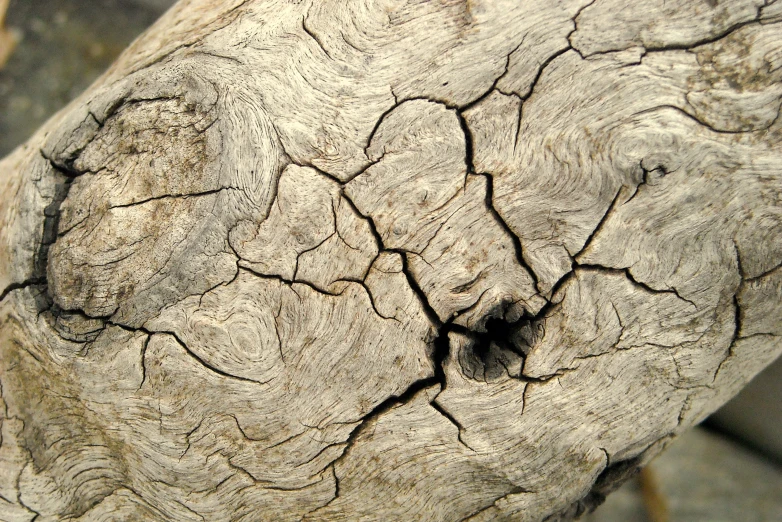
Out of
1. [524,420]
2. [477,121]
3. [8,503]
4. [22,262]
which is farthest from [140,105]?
[524,420]

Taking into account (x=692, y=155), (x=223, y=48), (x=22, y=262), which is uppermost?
(x=223, y=48)

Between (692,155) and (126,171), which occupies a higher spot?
(126,171)

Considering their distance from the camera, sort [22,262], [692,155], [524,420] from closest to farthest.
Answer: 1. [692,155]
2. [524,420]
3. [22,262]

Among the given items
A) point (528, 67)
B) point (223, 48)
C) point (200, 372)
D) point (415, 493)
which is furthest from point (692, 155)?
point (200, 372)

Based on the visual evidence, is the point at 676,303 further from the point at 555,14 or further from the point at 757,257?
the point at 555,14

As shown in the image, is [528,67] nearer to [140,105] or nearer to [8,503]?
[140,105]

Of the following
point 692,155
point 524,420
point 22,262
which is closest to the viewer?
point 692,155

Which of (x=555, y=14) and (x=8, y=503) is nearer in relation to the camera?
(x=555, y=14)
